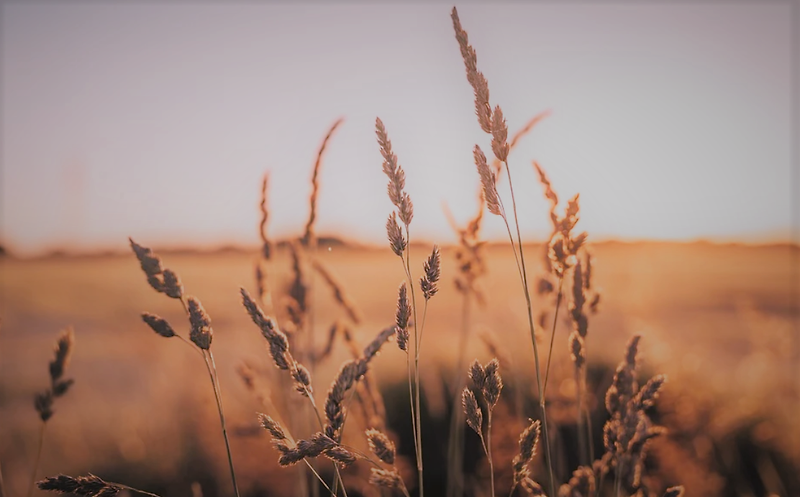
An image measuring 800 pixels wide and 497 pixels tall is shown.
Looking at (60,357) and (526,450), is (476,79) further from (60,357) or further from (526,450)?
(60,357)

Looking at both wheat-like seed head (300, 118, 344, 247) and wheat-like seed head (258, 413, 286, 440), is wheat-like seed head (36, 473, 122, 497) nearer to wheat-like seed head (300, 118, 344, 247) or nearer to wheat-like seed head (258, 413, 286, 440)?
wheat-like seed head (258, 413, 286, 440)

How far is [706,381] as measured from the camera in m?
4.42

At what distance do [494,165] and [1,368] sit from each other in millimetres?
5331

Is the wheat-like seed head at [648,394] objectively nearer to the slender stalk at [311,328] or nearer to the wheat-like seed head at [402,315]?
the wheat-like seed head at [402,315]

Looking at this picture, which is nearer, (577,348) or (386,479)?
(386,479)

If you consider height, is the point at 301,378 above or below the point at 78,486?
above

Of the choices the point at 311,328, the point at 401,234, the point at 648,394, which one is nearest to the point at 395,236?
the point at 401,234

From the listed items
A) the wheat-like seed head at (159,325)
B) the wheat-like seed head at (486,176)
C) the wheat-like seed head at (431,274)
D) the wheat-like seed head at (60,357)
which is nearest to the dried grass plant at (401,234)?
the wheat-like seed head at (431,274)

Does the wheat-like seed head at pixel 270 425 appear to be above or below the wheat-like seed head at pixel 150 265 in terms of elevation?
below

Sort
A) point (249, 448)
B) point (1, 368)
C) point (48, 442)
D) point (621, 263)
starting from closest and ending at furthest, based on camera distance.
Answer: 1. point (249, 448)
2. point (621, 263)
3. point (48, 442)
4. point (1, 368)

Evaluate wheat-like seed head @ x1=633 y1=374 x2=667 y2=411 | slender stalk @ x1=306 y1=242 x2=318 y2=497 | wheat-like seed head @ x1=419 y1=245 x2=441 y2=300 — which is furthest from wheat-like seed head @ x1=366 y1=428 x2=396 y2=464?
slender stalk @ x1=306 y1=242 x2=318 y2=497

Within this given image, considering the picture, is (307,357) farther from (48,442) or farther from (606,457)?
(48,442)

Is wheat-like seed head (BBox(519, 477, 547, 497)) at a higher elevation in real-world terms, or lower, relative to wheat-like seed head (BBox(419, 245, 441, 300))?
lower

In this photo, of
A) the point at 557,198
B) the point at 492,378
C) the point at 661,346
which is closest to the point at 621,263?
the point at 661,346
